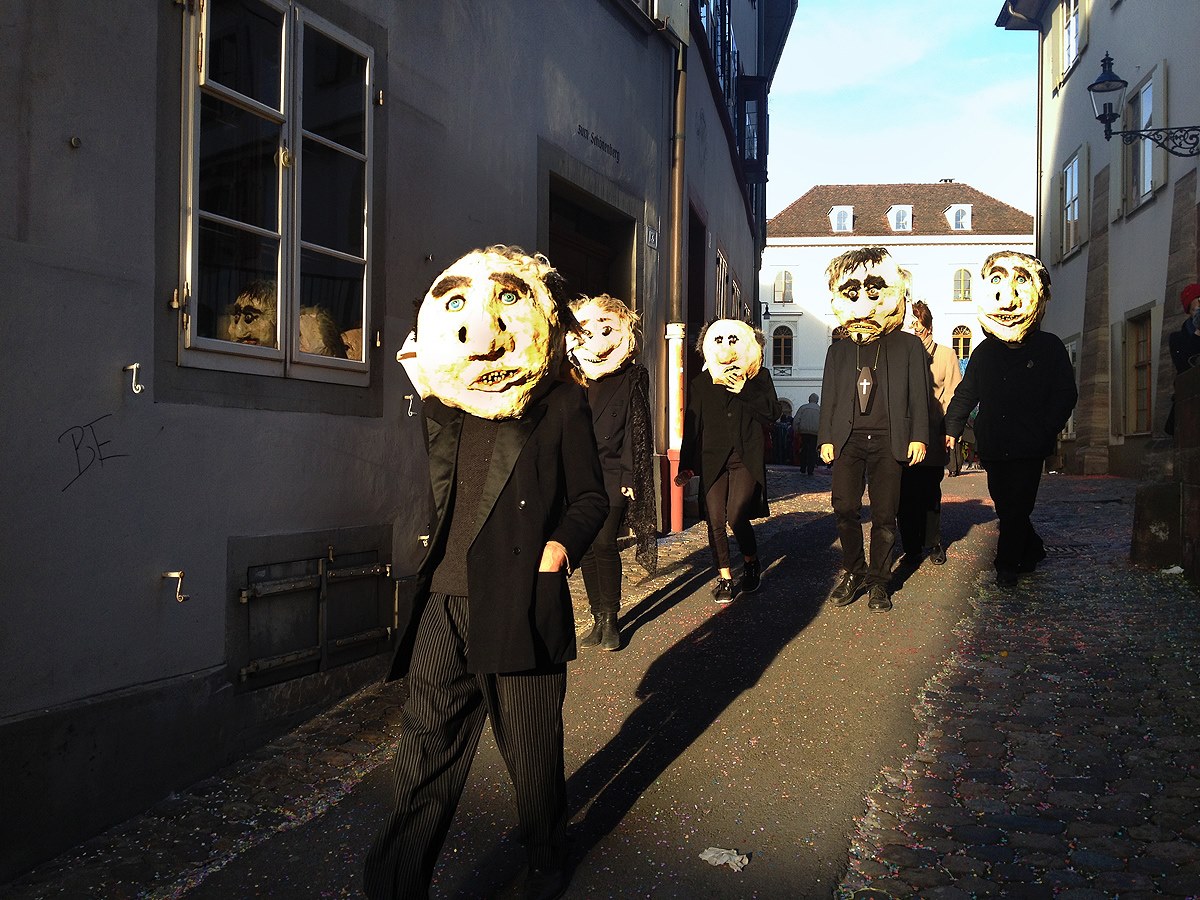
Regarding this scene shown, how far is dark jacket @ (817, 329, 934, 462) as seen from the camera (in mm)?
7117

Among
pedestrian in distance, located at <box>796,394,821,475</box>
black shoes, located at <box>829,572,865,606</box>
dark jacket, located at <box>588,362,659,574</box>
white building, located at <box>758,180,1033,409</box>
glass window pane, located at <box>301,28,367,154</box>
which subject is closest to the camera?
glass window pane, located at <box>301,28,367,154</box>

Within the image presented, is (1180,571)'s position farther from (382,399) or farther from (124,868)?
(124,868)

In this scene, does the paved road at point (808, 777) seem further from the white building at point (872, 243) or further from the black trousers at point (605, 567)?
the white building at point (872, 243)

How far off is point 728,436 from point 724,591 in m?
1.07

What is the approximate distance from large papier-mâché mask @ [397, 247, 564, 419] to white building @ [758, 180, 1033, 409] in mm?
55706

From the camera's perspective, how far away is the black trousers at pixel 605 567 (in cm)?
638

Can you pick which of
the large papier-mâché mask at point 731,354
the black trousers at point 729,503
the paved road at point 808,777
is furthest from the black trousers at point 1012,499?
the large papier-mâché mask at point 731,354

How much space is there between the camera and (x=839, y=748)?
15.5 feet

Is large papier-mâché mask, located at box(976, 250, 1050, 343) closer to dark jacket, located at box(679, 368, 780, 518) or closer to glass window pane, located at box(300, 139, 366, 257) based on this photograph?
dark jacket, located at box(679, 368, 780, 518)

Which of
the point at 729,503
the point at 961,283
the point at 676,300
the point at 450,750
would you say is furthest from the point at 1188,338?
the point at 961,283

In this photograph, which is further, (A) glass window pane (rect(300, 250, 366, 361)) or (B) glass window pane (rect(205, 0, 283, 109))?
(A) glass window pane (rect(300, 250, 366, 361))

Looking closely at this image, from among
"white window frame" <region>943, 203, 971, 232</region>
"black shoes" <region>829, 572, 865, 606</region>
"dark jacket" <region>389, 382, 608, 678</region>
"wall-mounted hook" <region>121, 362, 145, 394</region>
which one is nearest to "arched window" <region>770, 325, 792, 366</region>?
"white window frame" <region>943, 203, 971, 232</region>

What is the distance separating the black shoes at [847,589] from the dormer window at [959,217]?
59046 mm

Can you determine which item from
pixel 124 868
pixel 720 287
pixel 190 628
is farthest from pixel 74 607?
pixel 720 287
